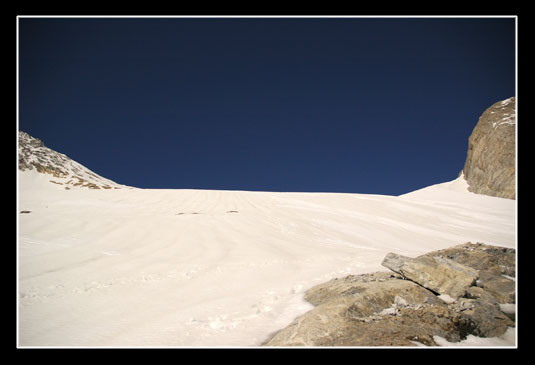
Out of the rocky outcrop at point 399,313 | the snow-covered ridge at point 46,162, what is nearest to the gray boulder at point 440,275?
the rocky outcrop at point 399,313

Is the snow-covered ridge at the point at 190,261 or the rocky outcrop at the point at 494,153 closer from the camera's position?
the snow-covered ridge at the point at 190,261

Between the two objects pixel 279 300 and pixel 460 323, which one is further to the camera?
pixel 279 300

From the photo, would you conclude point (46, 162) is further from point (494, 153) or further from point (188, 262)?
point (494, 153)

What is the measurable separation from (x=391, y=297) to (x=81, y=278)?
4.50 m

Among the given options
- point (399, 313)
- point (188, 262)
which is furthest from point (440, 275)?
point (188, 262)

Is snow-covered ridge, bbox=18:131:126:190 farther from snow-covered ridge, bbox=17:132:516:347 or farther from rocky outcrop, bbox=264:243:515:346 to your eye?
rocky outcrop, bbox=264:243:515:346

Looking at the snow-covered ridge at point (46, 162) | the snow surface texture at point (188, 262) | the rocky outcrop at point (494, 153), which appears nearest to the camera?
the snow surface texture at point (188, 262)

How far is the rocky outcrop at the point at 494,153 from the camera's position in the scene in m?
18.8

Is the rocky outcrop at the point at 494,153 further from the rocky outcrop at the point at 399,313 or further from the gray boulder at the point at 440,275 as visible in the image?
the rocky outcrop at the point at 399,313

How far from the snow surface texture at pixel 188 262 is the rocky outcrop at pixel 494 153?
9.24 m

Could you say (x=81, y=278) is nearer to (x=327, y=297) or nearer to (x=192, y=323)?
(x=192, y=323)

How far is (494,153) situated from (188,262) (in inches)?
953

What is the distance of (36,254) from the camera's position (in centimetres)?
516
